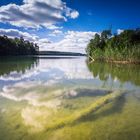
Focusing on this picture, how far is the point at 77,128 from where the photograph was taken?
625 centimetres

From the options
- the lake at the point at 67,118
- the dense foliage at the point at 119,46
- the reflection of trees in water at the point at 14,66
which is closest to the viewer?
the lake at the point at 67,118

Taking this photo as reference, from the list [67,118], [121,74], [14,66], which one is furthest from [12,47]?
[67,118]

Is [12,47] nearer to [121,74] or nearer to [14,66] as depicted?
[14,66]

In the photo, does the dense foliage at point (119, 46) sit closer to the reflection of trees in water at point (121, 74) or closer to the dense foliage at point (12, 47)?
the reflection of trees in water at point (121, 74)

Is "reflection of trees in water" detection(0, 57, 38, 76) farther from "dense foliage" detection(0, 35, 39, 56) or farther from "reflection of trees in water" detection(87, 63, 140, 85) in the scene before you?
"dense foliage" detection(0, 35, 39, 56)

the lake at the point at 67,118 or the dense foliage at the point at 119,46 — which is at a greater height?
the dense foliage at the point at 119,46

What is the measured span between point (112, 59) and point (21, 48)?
67127 millimetres

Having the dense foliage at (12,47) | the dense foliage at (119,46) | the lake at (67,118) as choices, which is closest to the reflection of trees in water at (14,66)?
the lake at (67,118)

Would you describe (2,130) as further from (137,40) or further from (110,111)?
(137,40)

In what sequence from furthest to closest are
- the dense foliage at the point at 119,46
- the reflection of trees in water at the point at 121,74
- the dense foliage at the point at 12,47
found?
the dense foliage at the point at 12,47 → the dense foliage at the point at 119,46 → the reflection of trees in water at the point at 121,74

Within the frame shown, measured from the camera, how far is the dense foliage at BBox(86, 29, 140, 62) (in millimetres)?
43900

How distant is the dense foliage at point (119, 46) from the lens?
4390cm

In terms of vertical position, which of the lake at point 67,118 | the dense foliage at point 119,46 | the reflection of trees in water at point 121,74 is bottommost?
the reflection of trees in water at point 121,74

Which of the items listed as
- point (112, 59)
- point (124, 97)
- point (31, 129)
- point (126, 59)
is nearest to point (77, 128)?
point (31, 129)
